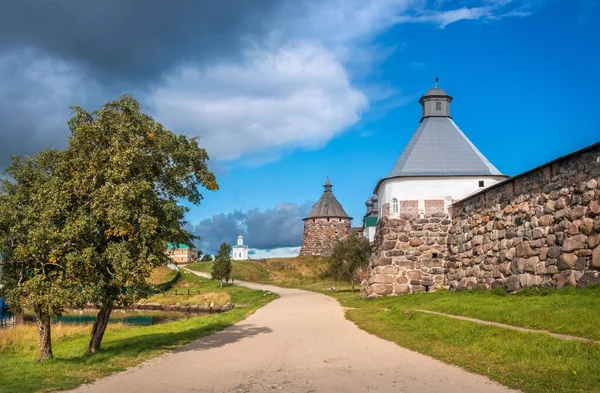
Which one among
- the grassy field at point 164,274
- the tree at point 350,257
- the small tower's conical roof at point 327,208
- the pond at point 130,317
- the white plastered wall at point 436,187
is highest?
the small tower's conical roof at point 327,208

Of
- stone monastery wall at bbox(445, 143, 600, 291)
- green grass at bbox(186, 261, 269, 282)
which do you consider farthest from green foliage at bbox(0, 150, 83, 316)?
green grass at bbox(186, 261, 269, 282)

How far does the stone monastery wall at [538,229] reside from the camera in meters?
15.4

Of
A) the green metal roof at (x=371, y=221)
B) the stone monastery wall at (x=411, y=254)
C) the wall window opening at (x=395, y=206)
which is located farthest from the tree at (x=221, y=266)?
the wall window opening at (x=395, y=206)

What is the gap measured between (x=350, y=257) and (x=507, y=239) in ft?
59.8

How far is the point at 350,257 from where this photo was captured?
126ft

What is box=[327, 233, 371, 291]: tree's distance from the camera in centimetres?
3828

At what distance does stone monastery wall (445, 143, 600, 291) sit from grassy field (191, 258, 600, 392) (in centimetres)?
80

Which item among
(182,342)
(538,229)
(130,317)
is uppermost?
(538,229)

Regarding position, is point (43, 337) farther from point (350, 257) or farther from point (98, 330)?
point (350, 257)

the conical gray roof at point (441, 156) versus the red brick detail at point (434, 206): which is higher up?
the conical gray roof at point (441, 156)

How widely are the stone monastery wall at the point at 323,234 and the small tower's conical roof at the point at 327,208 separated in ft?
1.97

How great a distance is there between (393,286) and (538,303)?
47.3 ft

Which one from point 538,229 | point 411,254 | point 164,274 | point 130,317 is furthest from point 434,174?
point 164,274

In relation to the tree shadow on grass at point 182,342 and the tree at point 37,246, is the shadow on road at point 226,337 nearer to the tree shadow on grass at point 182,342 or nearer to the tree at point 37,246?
the tree shadow on grass at point 182,342
